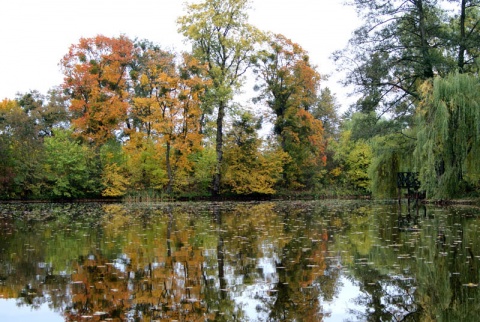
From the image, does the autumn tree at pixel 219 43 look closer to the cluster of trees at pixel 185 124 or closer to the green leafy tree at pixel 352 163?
the cluster of trees at pixel 185 124

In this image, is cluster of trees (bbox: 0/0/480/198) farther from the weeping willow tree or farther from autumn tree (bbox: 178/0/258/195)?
the weeping willow tree

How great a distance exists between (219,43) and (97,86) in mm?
10069

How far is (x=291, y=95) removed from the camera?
41.5 m

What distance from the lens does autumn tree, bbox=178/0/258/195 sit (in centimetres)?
3775

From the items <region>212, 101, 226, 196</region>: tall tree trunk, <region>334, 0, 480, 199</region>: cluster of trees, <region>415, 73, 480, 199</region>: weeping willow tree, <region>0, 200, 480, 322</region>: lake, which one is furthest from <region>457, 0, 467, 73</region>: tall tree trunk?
<region>212, 101, 226, 196</region>: tall tree trunk

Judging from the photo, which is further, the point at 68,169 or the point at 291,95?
the point at 291,95

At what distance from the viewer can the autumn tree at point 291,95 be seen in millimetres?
40750

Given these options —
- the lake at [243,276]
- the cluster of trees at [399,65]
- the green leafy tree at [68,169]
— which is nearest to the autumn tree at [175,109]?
the green leafy tree at [68,169]

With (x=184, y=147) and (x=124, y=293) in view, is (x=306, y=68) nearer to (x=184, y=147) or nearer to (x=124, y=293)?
(x=184, y=147)

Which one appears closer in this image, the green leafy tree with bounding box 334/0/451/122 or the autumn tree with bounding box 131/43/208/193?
the green leafy tree with bounding box 334/0/451/122

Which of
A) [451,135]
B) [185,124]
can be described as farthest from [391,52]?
[185,124]

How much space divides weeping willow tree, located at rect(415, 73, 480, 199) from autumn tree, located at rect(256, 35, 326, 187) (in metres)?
21.3

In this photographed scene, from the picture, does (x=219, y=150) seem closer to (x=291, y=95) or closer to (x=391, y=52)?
(x=291, y=95)

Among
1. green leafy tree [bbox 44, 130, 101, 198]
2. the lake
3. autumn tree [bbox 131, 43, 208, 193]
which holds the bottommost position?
the lake
